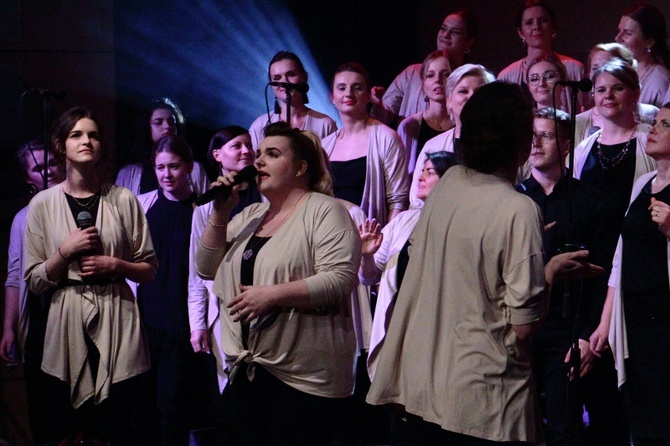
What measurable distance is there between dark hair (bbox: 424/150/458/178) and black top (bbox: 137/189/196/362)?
137cm

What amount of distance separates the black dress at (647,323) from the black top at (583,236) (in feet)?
0.54

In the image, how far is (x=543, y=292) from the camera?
7.83ft

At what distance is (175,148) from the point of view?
15.8 feet

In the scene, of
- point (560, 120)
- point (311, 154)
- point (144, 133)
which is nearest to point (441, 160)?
point (560, 120)

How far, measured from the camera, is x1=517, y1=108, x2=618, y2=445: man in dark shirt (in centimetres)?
372

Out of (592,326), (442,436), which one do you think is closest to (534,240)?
(442,436)

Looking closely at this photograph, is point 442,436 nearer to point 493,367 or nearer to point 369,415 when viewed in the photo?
point 493,367

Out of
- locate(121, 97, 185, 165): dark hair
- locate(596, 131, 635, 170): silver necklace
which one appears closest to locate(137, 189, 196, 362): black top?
locate(121, 97, 185, 165): dark hair

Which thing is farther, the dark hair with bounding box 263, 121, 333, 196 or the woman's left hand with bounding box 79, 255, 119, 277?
the woman's left hand with bounding box 79, 255, 119, 277

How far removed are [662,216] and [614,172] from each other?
79 cm

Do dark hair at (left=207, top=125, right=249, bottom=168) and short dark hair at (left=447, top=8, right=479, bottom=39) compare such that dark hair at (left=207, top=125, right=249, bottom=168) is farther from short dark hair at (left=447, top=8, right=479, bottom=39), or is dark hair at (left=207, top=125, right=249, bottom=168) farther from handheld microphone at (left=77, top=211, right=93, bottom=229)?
short dark hair at (left=447, top=8, right=479, bottom=39)

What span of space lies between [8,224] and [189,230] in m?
1.65

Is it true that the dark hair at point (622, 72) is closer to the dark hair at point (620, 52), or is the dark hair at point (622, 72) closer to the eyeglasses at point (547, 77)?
the dark hair at point (620, 52)

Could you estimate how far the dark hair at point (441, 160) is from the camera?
13.3 feet
